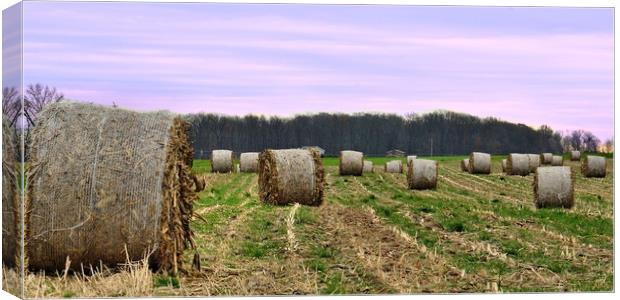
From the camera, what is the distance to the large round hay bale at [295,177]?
1595 cm

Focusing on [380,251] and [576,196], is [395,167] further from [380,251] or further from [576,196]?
[380,251]

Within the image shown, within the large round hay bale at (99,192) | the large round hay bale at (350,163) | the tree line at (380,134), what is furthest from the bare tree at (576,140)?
the large round hay bale at (350,163)

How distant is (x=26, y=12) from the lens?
8289 millimetres

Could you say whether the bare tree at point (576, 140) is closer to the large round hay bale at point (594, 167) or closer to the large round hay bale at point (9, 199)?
the large round hay bale at point (9, 199)

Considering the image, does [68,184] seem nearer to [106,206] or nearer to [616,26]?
[106,206]

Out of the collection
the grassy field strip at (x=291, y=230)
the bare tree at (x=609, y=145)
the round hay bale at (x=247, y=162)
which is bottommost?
the grassy field strip at (x=291, y=230)

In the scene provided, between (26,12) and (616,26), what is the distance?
211 inches

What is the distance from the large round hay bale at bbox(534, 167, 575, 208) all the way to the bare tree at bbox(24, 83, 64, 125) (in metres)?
9.53

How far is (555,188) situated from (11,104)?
10190 millimetres

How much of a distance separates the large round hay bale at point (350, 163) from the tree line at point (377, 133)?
9327 millimetres

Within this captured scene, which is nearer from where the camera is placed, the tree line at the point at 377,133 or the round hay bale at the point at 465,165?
the tree line at the point at 377,133

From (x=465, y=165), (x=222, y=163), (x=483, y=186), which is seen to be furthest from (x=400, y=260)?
(x=465, y=165)

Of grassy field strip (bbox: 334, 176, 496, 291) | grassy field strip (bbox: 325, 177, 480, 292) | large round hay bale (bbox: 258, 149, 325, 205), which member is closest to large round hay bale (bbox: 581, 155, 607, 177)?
grassy field strip (bbox: 334, 176, 496, 291)

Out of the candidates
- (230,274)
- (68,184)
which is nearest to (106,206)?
(68,184)
